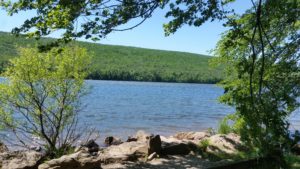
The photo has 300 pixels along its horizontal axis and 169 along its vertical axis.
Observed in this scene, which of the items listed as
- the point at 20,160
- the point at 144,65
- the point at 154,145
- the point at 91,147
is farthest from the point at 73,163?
the point at 144,65


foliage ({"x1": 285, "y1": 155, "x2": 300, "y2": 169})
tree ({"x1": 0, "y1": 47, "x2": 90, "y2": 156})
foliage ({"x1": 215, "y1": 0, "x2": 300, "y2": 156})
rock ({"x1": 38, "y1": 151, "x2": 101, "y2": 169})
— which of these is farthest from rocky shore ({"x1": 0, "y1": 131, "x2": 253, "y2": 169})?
foliage ({"x1": 215, "y1": 0, "x2": 300, "y2": 156})

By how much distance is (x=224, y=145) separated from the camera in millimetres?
13398

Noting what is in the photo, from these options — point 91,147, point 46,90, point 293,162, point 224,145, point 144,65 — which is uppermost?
point 144,65

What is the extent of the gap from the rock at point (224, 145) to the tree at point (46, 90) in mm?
4686

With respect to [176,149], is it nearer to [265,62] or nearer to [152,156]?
[152,156]

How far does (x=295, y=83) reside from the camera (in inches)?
393

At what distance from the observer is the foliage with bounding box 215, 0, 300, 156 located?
5388 millimetres

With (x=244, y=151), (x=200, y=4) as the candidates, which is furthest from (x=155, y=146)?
(x=200, y=4)

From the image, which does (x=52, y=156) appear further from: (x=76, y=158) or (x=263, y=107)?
(x=263, y=107)

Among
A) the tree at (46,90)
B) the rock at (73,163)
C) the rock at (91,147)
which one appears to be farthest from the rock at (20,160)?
the rock at (91,147)

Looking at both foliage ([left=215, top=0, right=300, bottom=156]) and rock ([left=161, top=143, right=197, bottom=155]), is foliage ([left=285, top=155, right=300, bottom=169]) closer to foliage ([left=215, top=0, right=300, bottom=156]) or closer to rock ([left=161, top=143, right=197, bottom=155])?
foliage ([left=215, top=0, right=300, bottom=156])

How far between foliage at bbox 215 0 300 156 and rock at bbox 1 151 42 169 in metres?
5.34

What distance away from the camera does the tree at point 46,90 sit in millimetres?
12664

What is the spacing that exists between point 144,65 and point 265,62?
161140mm
